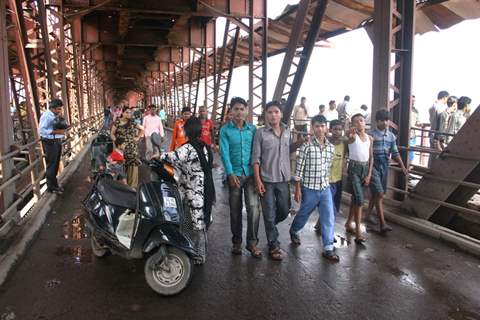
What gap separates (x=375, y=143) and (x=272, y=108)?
2.13 metres

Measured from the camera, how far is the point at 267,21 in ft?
43.5

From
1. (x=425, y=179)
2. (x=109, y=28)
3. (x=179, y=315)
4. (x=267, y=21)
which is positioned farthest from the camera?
(x=109, y=28)

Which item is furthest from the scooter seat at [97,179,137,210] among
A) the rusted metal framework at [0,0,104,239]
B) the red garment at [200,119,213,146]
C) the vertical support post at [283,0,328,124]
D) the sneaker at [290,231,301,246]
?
the vertical support post at [283,0,328,124]

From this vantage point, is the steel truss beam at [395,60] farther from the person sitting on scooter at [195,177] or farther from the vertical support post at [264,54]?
the vertical support post at [264,54]

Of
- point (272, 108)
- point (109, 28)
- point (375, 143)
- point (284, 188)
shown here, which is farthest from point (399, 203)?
point (109, 28)

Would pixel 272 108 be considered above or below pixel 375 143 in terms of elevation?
above

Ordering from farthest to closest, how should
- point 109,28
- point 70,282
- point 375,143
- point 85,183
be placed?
point 109,28 < point 85,183 < point 375,143 < point 70,282

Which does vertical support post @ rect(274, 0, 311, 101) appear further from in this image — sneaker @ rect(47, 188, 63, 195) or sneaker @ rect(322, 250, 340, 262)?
sneaker @ rect(322, 250, 340, 262)

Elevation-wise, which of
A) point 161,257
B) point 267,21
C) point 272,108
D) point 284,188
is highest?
point 267,21

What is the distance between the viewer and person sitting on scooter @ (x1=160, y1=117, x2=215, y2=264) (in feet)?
14.4

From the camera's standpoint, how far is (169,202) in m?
4.08

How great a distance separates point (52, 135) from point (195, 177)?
4.63 metres

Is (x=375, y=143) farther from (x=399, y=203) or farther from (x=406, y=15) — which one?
(x=406, y=15)

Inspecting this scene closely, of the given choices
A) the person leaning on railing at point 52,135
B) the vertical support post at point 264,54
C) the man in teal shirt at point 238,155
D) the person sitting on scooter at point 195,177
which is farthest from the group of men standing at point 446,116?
the person leaning on railing at point 52,135
